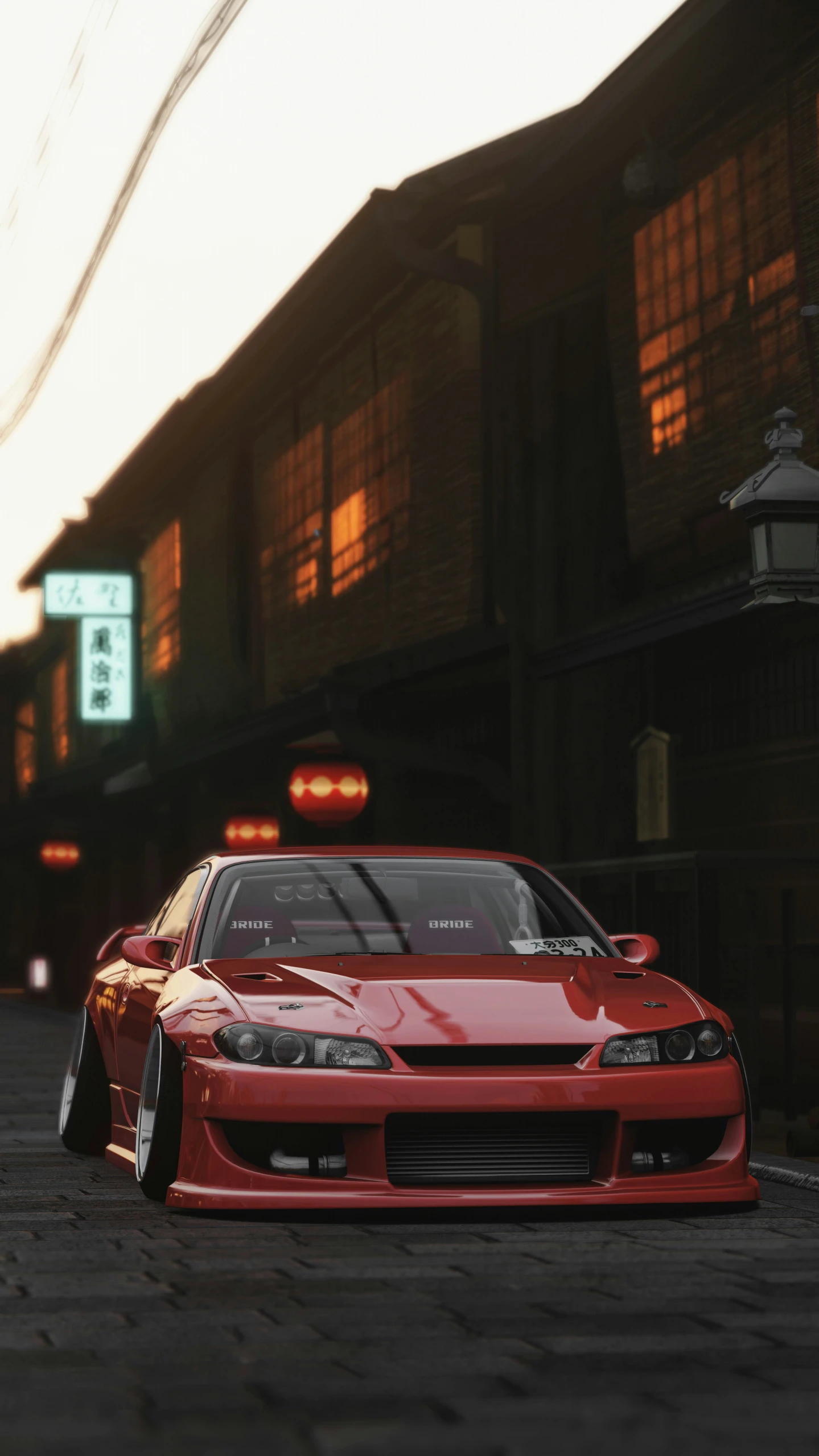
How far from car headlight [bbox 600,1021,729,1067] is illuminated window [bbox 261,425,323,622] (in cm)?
1609

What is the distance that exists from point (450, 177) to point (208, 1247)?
12.7 meters

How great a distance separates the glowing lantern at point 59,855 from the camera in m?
33.5

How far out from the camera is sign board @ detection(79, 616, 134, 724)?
99.2 feet

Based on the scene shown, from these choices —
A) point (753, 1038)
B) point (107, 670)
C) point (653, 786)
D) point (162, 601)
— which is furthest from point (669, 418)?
point (107, 670)

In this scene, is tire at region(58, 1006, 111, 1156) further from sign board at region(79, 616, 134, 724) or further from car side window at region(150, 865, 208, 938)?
sign board at region(79, 616, 134, 724)

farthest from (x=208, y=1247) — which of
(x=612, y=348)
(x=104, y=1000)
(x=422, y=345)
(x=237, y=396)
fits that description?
(x=237, y=396)

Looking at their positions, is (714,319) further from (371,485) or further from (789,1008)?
(371,485)

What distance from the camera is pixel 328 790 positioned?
1883 centimetres

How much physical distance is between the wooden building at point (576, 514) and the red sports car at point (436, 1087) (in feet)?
11.7

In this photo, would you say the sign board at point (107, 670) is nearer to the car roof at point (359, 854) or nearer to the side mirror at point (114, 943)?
the side mirror at point (114, 943)

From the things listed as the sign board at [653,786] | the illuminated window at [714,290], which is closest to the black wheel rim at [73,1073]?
the illuminated window at [714,290]

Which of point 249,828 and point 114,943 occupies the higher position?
point 249,828

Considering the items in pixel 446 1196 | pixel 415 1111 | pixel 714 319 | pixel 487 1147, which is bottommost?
pixel 446 1196

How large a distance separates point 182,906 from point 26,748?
129 feet
